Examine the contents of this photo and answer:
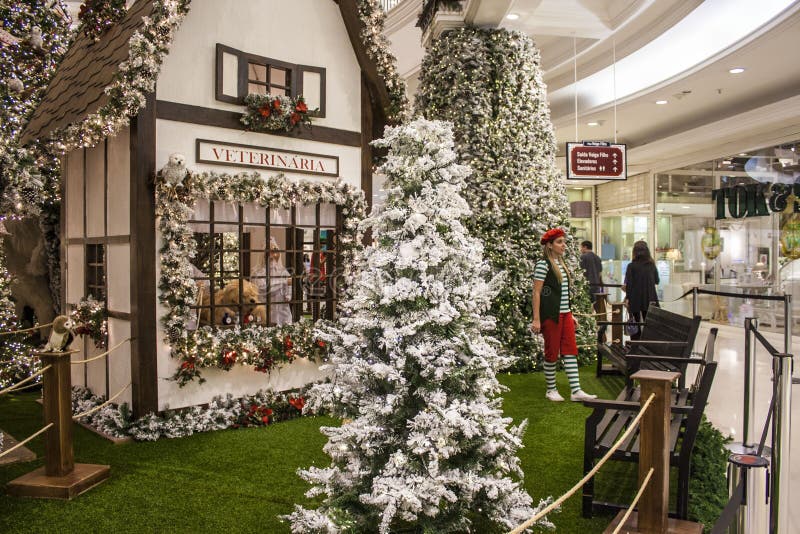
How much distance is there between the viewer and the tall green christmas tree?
7.89 metres

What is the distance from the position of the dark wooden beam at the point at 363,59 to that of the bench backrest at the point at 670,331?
351 centimetres

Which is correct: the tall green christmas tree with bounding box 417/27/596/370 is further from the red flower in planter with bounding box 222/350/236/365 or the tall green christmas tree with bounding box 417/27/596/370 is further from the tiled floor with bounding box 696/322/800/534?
the red flower in planter with bounding box 222/350/236/365

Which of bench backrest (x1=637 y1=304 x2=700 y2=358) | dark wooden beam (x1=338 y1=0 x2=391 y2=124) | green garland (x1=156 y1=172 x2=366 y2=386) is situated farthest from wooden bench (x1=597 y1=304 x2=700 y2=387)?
dark wooden beam (x1=338 y1=0 x2=391 y2=124)

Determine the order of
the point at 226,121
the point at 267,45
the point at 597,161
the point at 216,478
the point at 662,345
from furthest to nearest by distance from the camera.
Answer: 1. the point at 597,161
2. the point at 267,45
3. the point at 226,121
4. the point at 662,345
5. the point at 216,478

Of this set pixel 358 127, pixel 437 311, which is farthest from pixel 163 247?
pixel 437 311

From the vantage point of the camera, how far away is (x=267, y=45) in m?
5.99

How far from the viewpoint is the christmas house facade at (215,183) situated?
5.23 m

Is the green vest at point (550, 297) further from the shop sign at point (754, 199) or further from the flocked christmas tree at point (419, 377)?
the shop sign at point (754, 199)

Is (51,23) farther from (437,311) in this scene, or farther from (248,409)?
(437,311)

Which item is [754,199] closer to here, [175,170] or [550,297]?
[550,297]

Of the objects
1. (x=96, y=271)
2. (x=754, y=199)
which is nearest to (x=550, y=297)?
(x=96, y=271)

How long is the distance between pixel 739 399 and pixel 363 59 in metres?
5.52

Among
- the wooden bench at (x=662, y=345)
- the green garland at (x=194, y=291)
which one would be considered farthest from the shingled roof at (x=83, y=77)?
the wooden bench at (x=662, y=345)

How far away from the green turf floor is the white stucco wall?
3038mm
